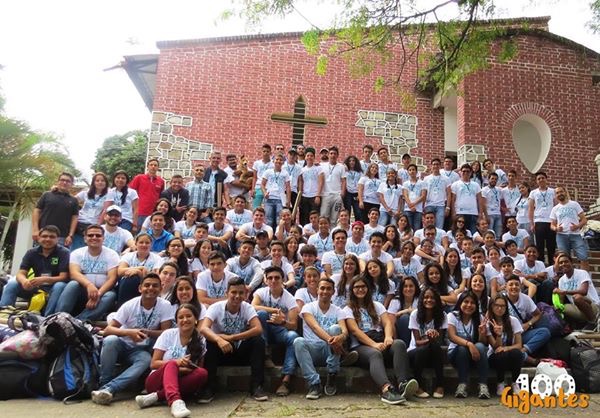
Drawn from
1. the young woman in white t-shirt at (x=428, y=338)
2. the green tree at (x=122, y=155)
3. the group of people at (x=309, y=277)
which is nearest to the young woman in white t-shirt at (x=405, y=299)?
the group of people at (x=309, y=277)

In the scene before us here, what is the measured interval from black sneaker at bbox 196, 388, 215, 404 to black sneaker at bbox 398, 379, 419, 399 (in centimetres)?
170

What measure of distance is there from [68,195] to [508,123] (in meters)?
9.59

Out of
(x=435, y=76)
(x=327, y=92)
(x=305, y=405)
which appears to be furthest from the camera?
(x=327, y=92)

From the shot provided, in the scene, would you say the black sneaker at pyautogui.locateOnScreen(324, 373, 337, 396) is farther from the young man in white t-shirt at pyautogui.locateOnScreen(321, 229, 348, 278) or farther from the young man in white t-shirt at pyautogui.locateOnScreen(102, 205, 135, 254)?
the young man in white t-shirt at pyautogui.locateOnScreen(102, 205, 135, 254)

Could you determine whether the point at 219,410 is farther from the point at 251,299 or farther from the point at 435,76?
the point at 435,76

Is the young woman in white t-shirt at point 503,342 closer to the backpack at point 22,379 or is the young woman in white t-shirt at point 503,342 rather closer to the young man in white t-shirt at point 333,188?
the young man in white t-shirt at point 333,188

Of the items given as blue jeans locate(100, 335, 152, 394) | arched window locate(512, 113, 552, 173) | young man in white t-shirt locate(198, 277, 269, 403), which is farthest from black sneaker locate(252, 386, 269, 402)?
arched window locate(512, 113, 552, 173)

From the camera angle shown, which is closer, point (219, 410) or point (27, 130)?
point (219, 410)

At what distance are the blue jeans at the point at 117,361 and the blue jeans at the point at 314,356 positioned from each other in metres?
1.37

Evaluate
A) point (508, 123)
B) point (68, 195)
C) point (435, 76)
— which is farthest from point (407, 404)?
point (508, 123)

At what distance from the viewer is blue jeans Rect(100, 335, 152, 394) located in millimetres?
4102

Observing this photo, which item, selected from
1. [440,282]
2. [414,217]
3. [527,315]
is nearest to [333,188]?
[414,217]

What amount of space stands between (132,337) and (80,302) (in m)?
1.14

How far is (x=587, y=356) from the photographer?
4.94m
